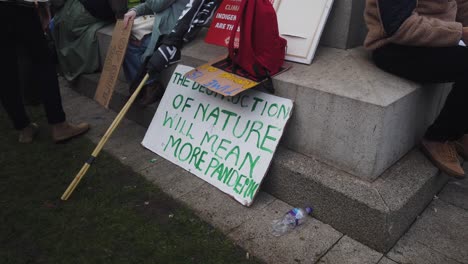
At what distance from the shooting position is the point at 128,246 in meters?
2.27

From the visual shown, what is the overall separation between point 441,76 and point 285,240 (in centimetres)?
139

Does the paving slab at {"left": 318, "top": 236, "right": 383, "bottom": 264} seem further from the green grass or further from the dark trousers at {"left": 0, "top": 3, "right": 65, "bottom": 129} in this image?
the dark trousers at {"left": 0, "top": 3, "right": 65, "bottom": 129}

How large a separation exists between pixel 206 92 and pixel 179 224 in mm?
1157

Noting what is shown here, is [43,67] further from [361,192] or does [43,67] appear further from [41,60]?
[361,192]

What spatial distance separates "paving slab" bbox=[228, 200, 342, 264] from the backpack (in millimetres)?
1028

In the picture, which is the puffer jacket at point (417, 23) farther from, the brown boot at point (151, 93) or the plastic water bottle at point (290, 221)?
the brown boot at point (151, 93)

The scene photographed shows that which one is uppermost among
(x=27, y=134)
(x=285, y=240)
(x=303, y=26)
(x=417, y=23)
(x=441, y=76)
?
(x=417, y=23)

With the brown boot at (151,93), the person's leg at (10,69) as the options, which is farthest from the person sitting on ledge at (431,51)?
the person's leg at (10,69)

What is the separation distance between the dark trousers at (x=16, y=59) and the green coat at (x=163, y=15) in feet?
2.87

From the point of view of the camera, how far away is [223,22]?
3.51 metres

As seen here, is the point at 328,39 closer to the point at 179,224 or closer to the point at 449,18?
the point at 449,18

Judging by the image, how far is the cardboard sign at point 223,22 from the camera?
3414 mm

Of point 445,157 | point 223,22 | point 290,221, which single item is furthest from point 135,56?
point 445,157

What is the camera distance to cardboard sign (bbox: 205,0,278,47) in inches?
134
